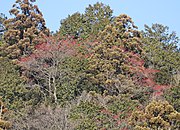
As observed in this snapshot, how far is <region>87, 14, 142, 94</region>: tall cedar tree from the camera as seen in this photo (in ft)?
70.7

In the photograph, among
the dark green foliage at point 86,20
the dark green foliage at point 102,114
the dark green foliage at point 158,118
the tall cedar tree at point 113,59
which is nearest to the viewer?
the dark green foliage at point 158,118

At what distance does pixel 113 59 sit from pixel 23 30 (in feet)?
20.7

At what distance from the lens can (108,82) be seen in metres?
21.4

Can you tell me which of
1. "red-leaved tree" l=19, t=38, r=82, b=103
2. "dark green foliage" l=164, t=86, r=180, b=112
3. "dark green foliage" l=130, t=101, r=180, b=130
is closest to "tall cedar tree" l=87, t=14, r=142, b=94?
"red-leaved tree" l=19, t=38, r=82, b=103

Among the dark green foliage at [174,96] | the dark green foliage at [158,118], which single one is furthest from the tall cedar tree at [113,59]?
the dark green foliage at [158,118]

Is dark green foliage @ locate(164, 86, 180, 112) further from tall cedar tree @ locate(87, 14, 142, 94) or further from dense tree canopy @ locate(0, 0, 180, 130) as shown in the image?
tall cedar tree @ locate(87, 14, 142, 94)

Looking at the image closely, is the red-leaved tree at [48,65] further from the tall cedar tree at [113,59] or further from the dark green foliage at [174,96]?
the dark green foliage at [174,96]

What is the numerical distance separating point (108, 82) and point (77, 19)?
10003mm

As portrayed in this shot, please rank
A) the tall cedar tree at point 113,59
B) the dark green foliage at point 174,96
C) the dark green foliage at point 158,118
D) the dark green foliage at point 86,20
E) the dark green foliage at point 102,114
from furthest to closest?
the dark green foliage at point 86,20 < the tall cedar tree at point 113,59 < the dark green foliage at point 174,96 < the dark green foliage at point 102,114 < the dark green foliage at point 158,118

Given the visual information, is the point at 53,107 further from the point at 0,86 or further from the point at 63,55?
the point at 63,55

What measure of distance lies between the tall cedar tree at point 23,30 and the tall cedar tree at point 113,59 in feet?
12.1

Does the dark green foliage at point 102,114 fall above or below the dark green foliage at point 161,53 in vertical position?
below

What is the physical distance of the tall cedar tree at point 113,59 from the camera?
21.6 metres

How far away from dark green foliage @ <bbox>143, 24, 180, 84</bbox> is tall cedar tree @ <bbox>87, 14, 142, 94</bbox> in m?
1.54
